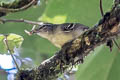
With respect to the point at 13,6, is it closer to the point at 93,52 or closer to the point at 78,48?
the point at 93,52

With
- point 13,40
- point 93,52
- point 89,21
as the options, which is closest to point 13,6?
point 13,40

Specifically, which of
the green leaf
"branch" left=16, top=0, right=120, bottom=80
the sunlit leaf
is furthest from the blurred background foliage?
the sunlit leaf

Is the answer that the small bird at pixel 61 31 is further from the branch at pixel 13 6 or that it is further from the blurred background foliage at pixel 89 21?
the branch at pixel 13 6

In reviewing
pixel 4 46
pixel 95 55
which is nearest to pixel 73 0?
pixel 95 55

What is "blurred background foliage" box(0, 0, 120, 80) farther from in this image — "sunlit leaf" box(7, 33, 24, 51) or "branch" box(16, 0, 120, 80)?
"sunlit leaf" box(7, 33, 24, 51)

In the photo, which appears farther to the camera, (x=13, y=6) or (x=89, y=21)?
(x=13, y=6)

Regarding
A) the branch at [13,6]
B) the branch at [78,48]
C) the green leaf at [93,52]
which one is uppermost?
the branch at [13,6]

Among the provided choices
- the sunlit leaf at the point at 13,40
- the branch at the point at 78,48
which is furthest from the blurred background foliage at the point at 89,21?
the sunlit leaf at the point at 13,40
